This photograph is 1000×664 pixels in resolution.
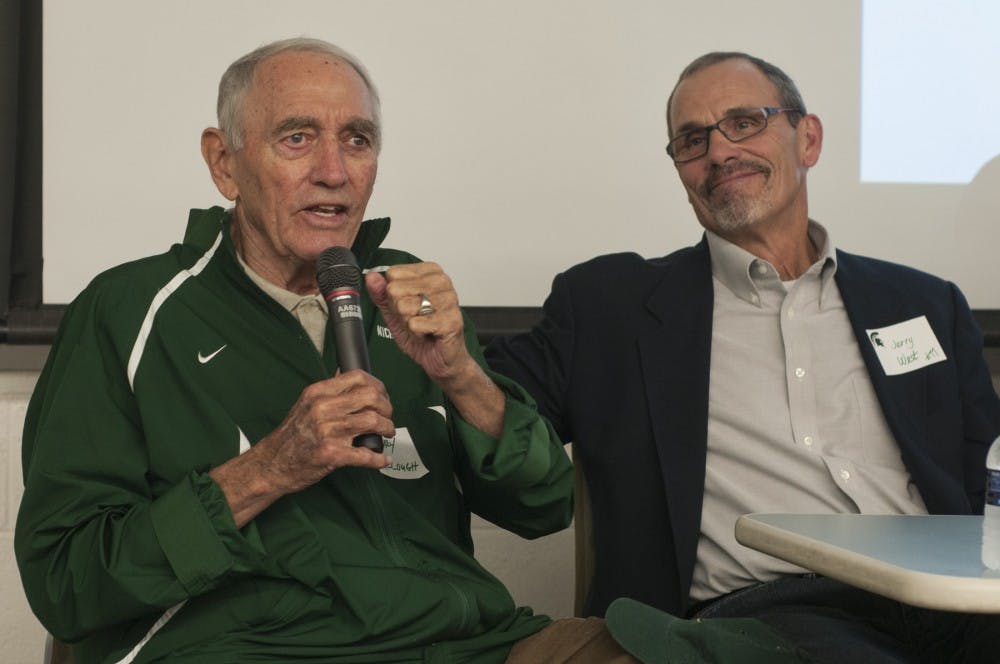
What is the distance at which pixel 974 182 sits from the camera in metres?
3.24

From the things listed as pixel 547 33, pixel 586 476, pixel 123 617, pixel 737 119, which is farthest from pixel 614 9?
pixel 123 617

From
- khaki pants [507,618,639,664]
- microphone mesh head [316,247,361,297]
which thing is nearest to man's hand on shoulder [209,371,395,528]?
microphone mesh head [316,247,361,297]

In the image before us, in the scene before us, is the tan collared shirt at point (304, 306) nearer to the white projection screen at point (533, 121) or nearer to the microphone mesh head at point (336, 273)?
the microphone mesh head at point (336, 273)

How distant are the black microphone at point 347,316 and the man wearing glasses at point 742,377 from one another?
83 centimetres

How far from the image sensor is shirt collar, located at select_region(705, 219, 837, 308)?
2531mm

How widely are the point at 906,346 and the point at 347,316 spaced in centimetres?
139

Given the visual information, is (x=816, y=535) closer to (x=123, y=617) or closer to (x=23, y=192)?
(x=123, y=617)

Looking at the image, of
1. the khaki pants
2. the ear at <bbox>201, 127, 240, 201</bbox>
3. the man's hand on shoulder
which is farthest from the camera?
the ear at <bbox>201, 127, 240, 201</bbox>

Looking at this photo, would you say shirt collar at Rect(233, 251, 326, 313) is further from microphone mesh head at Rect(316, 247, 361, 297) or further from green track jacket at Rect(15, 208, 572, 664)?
microphone mesh head at Rect(316, 247, 361, 297)

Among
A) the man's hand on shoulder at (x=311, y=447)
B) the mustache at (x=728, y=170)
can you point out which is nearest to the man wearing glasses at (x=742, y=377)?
the mustache at (x=728, y=170)

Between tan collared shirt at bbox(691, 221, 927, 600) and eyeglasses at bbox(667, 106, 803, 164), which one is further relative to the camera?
eyeglasses at bbox(667, 106, 803, 164)

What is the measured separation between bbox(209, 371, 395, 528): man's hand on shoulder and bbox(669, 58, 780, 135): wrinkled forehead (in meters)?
1.36

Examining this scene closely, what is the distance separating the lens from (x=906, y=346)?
2498mm

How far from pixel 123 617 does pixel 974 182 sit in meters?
2.56
